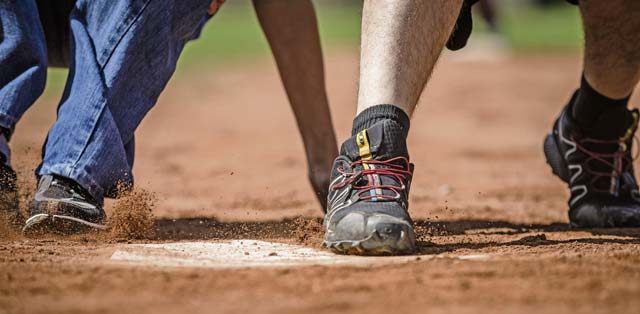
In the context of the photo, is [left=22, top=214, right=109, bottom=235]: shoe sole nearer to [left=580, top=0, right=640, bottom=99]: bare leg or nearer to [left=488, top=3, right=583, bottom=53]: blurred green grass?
[left=580, top=0, right=640, bottom=99]: bare leg

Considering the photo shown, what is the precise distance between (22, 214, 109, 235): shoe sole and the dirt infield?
0.10 ft


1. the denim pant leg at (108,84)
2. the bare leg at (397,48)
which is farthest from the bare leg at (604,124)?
the denim pant leg at (108,84)

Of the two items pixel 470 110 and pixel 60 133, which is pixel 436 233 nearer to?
pixel 60 133

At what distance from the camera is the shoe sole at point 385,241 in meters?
2.31

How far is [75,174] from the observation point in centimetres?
271

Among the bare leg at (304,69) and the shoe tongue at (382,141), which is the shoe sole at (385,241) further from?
the bare leg at (304,69)

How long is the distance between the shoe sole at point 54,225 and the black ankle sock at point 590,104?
163 centimetres

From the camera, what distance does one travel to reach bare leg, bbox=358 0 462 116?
2.45 meters

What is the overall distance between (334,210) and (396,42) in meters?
0.47

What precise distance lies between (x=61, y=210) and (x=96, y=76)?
17.1 inches

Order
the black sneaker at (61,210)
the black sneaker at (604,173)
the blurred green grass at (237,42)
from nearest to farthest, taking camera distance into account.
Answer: the black sneaker at (61,210)
the black sneaker at (604,173)
the blurred green grass at (237,42)

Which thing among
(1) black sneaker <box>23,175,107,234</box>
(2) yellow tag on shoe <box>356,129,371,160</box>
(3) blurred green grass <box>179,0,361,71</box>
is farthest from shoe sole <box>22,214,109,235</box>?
(3) blurred green grass <box>179,0,361,71</box>

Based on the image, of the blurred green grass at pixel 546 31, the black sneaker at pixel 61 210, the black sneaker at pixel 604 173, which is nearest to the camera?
the black sneaker at pixel 61 210

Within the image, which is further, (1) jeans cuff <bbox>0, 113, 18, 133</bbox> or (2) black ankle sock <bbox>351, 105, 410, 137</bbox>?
(1) jeans cuff <bbox>0, 113, 18, 133</bbox>
